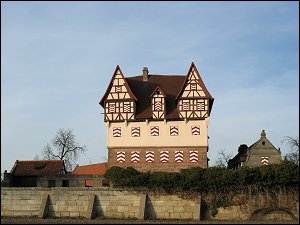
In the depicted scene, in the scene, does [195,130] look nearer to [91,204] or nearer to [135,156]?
[135,156]

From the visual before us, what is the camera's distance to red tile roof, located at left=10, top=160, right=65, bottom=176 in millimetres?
39006

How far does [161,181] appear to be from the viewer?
97.1ft

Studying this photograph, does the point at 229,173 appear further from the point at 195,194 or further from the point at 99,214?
the point at 99,214

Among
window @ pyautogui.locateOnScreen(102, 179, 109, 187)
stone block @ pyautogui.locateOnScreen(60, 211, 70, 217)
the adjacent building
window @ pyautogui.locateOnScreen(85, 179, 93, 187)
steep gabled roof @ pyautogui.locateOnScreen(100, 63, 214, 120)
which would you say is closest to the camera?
stone block @ pyautogui.locateOnScreen(60, 211, 70, 217)

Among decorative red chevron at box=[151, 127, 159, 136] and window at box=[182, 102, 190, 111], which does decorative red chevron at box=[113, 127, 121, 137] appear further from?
window at box=[182, 102, 190, 111]

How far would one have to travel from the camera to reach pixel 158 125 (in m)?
38.3

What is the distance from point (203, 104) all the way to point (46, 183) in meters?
14.9

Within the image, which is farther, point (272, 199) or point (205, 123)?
point (205, 123)

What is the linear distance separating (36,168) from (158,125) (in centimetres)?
1176

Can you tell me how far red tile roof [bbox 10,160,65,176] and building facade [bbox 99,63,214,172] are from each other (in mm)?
A: 5495

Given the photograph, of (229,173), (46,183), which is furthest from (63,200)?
(229,173)

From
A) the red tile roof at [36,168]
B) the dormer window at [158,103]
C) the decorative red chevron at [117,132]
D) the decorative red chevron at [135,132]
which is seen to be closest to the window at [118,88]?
the dormer window at [158,103]

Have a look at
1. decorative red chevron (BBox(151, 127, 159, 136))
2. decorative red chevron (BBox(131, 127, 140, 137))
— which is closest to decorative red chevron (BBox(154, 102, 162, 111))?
decorative red chevron (BBox(151, 127, 159, 136))

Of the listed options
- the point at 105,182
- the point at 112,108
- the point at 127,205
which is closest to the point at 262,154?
the point at 112,108
